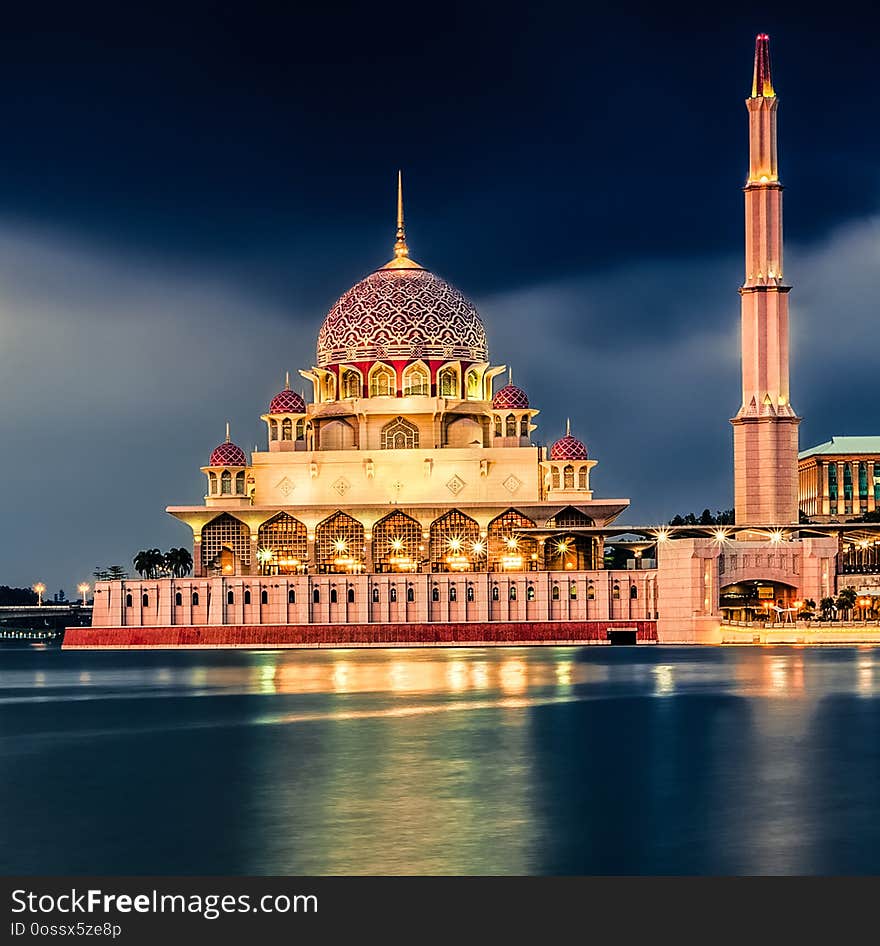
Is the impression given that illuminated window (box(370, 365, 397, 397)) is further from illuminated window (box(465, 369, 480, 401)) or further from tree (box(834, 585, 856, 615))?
tree (box(834, 585, 856, 615))

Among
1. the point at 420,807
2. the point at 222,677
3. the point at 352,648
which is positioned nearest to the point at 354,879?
the point at 420,807

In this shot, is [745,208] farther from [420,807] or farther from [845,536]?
[420,807]

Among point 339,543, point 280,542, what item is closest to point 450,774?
point 339,543

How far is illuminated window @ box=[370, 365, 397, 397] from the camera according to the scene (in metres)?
132

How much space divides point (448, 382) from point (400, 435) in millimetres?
5494

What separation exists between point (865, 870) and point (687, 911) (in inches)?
195

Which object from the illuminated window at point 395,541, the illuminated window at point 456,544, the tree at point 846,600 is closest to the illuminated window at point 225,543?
the illuminated window at point 395,541

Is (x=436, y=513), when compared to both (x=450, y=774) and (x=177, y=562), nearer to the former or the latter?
(x=177, y=562)

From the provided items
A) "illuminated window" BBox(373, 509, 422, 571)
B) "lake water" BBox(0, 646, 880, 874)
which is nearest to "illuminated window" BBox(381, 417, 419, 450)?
"illuminated window" BBox(373, 509, 422, 571)

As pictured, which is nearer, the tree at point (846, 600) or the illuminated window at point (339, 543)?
the tree at point (846, 600)

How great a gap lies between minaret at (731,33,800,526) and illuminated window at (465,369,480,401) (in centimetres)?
1930

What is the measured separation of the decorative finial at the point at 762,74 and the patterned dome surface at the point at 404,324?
84.8 ft

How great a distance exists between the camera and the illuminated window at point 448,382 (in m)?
132

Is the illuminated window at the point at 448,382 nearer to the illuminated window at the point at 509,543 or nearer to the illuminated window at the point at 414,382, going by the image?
the illuminated window at the point at 414,382
